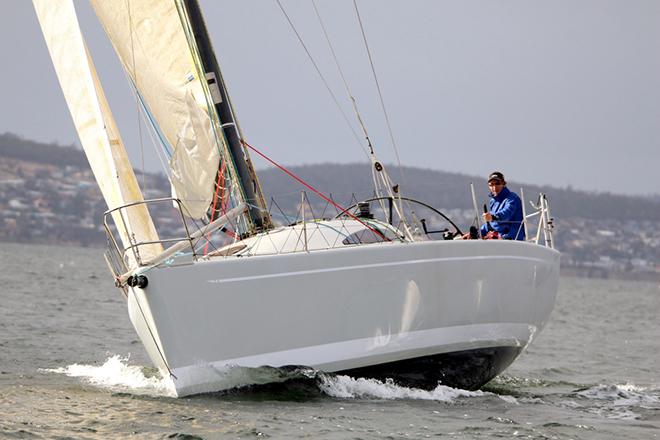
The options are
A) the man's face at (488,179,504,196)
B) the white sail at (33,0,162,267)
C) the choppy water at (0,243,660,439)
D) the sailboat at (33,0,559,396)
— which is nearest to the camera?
the choppy water at (0,243,660,439)

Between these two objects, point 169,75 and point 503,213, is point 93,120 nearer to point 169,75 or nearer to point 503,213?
point 169,75

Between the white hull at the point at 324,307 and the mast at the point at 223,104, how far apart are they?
1.42 meters

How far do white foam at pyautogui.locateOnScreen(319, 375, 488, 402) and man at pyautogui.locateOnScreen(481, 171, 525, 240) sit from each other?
5.73ft

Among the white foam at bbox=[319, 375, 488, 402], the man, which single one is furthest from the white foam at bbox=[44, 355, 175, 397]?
the man

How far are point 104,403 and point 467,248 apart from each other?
10.5 ft

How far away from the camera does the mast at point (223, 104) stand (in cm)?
1045

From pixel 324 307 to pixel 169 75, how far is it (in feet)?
9.35

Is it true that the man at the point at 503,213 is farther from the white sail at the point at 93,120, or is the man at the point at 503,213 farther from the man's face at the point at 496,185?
the white sail at the point at 93,120

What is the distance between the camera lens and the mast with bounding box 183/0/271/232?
10453 millimetres

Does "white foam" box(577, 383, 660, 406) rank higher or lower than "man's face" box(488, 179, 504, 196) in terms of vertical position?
lower

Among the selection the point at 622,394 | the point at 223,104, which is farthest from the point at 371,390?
the point at 622,394

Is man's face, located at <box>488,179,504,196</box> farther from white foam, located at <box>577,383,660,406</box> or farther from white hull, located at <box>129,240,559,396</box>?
white foam, located at <box>577,383,660,406</box>

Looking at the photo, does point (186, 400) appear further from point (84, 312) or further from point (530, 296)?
point (84, 312)

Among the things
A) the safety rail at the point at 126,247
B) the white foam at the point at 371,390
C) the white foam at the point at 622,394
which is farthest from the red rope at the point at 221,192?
the white foam at the point at 622,394
